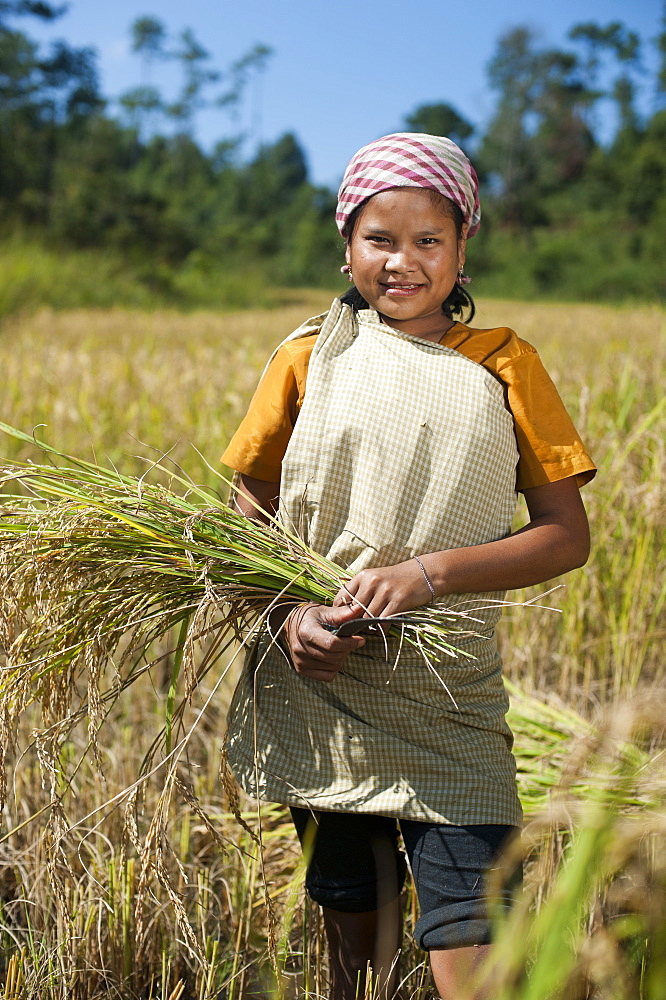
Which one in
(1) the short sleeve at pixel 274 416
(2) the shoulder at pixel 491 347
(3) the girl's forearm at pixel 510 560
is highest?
(2) the shoulder at pixel 491 347

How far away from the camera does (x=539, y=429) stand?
1.22m

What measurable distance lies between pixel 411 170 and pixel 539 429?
390mm

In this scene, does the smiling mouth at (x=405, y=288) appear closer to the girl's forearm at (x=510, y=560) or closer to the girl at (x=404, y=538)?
the girl at (x=404, y=538)

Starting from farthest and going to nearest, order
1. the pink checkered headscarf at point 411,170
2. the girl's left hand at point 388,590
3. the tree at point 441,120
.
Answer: the tree at point 441,120 < the pink checkered headscarf at point 411,170 < the girl's left hand at point 388,590

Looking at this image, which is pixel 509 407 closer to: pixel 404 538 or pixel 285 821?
pixel 404 538

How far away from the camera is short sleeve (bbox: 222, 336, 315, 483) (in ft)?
4.13

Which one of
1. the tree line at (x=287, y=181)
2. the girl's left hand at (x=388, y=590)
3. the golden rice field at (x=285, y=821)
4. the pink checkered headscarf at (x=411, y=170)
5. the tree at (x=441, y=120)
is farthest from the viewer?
the tree at (x=441, y=120)

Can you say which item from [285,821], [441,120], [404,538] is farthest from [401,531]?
[441,120]

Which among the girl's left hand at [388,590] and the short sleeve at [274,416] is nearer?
the girl's left hand at [388,590]

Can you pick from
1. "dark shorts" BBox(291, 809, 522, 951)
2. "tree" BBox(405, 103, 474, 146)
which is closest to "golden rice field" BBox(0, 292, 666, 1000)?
"dark shorts" BBox(291, 809, 522, 951)

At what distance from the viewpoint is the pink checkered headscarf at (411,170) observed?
1.21 meters

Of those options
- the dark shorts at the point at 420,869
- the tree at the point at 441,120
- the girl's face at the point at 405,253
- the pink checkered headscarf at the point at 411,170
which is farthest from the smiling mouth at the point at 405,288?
the tree at the point at 441,120

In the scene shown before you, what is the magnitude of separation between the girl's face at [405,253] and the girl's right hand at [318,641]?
0.43 meters

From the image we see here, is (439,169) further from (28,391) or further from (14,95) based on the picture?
(14,95)
